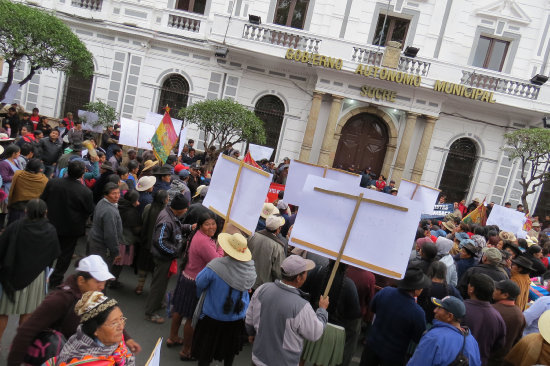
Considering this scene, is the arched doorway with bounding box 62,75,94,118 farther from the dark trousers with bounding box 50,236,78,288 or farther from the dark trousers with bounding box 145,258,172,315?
the dark trousers with bounding box 145,258,172,315

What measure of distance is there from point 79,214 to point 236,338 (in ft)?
8.20

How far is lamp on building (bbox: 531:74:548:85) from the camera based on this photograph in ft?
47.6

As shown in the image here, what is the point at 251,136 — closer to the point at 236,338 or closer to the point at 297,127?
the point at 297,127

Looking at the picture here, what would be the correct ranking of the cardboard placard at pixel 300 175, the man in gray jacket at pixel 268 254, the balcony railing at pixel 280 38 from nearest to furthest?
the man in gray jacket at pixel 268 254
the cardboard placard at pixel 300 175
the balcony railing at pixel 280 38

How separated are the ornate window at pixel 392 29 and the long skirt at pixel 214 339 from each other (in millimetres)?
14635

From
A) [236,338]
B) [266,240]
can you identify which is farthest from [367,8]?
[236,338]

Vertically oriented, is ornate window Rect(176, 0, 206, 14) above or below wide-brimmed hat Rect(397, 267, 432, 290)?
above

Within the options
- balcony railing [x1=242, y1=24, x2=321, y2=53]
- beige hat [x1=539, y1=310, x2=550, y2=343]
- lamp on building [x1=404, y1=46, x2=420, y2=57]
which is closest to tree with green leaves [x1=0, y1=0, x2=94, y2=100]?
balcony railing [x1=242, y1=24, x2=321, y2=53]

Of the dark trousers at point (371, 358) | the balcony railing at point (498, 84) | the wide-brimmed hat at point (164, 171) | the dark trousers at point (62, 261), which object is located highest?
the balcony railing at point (498, 84)

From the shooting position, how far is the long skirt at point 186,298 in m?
4.13

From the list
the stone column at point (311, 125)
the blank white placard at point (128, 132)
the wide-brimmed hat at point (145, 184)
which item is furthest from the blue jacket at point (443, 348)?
the stone column at point (311, 125)

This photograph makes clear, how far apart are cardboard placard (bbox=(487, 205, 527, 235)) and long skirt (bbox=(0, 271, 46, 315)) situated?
817cm

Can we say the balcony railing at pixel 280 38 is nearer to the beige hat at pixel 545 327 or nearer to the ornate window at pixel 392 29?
the ornate window at pixel 392 29

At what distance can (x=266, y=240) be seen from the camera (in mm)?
4523
